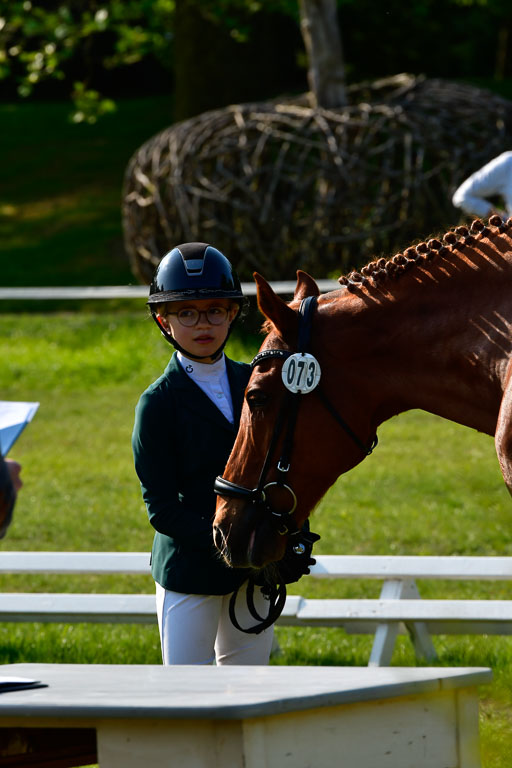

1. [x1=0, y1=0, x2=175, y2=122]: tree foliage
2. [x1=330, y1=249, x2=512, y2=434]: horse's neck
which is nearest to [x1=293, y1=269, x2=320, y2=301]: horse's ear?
[x1=330, y1=249, x2=512, y2=434]: horse's neck

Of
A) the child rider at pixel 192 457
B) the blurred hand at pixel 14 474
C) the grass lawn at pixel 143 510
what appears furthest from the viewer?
the grass lawn at pixel 143 510

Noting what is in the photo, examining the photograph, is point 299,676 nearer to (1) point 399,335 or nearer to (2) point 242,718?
(2) point 242,718

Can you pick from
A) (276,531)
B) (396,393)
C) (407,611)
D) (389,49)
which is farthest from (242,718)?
(389,49)

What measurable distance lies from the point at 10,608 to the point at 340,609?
1529mm

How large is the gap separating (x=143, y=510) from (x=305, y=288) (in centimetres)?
507

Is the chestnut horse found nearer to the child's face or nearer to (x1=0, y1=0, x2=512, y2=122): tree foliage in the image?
the child's face

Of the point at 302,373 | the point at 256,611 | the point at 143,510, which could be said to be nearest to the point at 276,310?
the point at 302,373

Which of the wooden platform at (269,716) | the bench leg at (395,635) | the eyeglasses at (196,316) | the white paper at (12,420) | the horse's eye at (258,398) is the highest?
the white paper at (12,420)

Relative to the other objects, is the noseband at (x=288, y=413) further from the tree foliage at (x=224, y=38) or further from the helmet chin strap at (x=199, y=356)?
the tree foliage at (x=224, y=38)

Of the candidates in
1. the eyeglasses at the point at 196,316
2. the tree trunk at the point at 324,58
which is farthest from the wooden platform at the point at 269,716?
the tree trunk at the point at 324,58

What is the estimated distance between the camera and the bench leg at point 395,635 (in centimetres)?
520

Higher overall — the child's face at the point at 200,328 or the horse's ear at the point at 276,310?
the horse's ear at the point at 276,310

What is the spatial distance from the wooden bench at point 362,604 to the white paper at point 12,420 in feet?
8.46

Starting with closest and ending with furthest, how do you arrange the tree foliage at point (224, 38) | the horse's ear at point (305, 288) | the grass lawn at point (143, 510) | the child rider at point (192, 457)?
the horse's ear at point (305, 288) → the child rider at point (192, 457) → the grass lawn at point (143, 510) → the tree foliage at point (224, 38)
